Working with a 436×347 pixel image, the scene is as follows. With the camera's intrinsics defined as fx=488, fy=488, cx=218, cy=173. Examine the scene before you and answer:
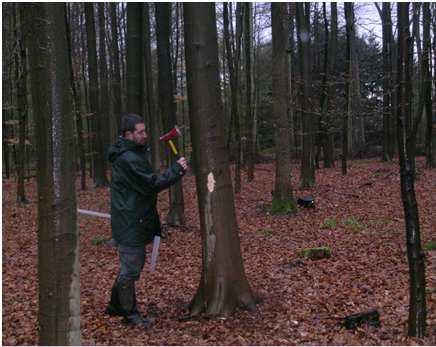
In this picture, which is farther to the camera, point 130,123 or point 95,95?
point 95,95

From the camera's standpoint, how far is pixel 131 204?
5.08 meters

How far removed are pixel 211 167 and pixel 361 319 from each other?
7.07ft

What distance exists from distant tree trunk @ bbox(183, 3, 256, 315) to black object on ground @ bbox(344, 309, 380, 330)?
1.07m

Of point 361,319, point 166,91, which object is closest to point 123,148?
point 361,319

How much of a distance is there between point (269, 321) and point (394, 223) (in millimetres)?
6555

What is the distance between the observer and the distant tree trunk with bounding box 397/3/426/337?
13.7 feet

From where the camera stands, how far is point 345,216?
39.9ft

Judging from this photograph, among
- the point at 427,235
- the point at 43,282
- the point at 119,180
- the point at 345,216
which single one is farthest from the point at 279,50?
the point at 43,282

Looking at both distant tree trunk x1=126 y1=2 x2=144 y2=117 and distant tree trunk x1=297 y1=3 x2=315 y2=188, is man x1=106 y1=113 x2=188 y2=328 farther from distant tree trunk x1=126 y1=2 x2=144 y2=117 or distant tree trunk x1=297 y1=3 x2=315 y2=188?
distant tree trunk x1=297 y1=3 x2=315 y2=188

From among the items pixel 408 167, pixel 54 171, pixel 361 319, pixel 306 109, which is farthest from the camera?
pixel 306 109

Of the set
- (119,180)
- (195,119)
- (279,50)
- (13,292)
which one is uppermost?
(279,50)

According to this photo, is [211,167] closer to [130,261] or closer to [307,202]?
[130,261]

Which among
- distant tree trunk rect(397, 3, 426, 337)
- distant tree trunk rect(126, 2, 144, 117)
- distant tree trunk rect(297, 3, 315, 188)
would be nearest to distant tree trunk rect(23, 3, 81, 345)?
distant tree trunk rect(397, 3, 426, 337)

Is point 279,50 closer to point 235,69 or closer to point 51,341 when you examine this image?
point 235,69
